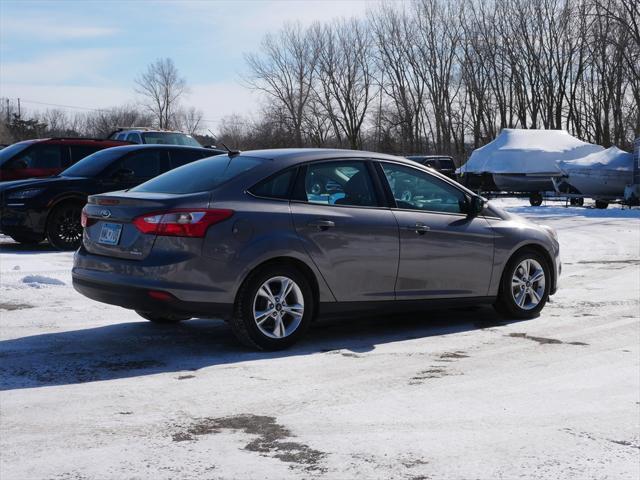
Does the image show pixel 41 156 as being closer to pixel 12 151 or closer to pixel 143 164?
pixel 12 151

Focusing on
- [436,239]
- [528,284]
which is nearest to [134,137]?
[528,284]

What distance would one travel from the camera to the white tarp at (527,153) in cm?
3503

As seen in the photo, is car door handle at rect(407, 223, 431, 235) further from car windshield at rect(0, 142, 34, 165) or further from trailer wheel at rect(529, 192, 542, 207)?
trailer wheel at rect(529, 192, 542, 207)

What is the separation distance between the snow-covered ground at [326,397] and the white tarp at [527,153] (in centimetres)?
2717

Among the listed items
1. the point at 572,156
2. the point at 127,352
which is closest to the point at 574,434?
the point at 127,352

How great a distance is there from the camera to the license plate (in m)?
6.46

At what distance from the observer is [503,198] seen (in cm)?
3816

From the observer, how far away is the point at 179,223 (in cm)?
620

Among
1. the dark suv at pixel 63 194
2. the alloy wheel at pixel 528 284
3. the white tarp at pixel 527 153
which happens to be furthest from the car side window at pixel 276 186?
the white tarp at pixel 527 153

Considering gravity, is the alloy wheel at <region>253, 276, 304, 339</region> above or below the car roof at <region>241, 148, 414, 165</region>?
below

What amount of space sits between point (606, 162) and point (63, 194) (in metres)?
22.7

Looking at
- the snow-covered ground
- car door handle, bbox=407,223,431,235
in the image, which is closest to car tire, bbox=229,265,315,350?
the snow-covered ground

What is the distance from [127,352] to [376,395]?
2159mm

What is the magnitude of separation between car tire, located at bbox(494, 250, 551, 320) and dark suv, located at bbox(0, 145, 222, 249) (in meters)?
7.24
